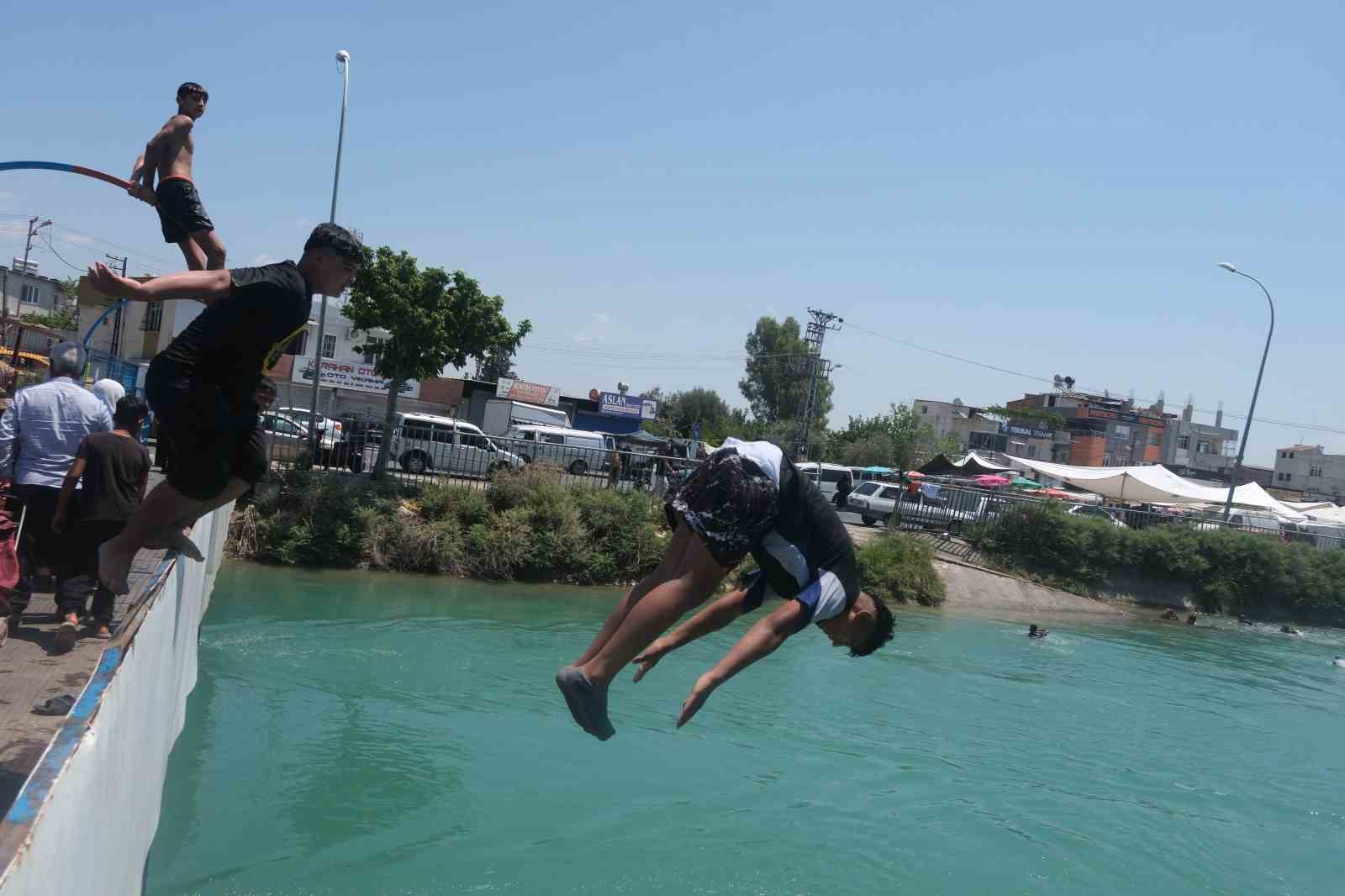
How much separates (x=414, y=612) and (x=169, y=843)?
378 inches

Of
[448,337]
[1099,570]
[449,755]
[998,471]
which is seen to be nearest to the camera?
[449,755]

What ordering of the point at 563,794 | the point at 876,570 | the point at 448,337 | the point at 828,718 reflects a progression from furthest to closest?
the point at 876,570 → the point at 448,337 → the point at 828,718 → the point at 563,794

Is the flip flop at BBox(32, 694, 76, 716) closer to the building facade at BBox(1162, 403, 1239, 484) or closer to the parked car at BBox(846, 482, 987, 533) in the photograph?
the parked car at BBox(846, 482, 987, 533)

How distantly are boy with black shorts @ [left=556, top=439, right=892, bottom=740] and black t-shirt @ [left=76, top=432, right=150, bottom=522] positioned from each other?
3796 millimetres

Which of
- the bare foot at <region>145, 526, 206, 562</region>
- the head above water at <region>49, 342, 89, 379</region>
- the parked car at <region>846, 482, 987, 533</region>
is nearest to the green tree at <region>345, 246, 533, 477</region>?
the parked car at <region>846, 482, 987, 533</region>

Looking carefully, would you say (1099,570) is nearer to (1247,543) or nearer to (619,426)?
(1247,543)

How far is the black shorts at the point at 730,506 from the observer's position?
4902mm

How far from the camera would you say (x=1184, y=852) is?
1063 centimetres

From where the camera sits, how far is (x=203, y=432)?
475cm

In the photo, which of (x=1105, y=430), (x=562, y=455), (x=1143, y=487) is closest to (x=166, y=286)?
(x=562, y=455)

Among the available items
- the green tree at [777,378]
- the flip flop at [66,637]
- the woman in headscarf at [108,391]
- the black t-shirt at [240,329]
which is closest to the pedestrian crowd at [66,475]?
the flip flop at [66,637]

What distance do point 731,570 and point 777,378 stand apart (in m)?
78.4

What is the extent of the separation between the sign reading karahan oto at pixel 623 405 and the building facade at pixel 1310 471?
61.6 meters

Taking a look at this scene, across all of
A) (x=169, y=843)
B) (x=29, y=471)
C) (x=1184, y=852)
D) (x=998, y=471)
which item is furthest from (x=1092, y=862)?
(x=998, y=471)
